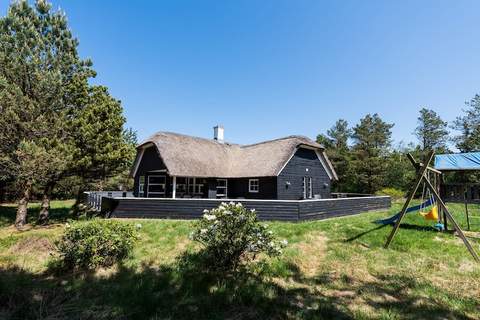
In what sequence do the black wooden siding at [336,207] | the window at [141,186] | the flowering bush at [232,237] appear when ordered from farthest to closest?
the window at [141,186] → the black wooden siding at [336,207] → the flowering bush at [232,237]

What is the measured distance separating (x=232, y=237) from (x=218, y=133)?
1891 cm

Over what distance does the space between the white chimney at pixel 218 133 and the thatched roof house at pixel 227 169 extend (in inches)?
117

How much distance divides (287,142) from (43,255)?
15.6 meters

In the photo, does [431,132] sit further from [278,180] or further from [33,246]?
[33,246]

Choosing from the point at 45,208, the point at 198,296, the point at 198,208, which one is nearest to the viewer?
the point at 198,296

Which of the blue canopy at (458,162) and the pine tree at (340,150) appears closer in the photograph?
the blue canopy at (458,162)

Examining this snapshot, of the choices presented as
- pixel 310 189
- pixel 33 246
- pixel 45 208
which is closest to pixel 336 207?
pixel 310 189

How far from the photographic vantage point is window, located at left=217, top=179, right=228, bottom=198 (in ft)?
65.6

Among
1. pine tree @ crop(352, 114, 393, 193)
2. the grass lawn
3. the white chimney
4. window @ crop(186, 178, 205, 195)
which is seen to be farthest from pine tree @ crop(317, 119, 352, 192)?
the grass lawn

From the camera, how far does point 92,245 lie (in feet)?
23.7

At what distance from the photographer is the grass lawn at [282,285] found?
15.5 feet

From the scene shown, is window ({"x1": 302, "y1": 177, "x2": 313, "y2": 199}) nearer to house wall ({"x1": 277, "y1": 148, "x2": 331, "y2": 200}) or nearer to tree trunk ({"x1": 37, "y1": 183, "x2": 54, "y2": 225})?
house wall ({"x1": 277, "y1": 148, "x2": 331, "y2": 200})

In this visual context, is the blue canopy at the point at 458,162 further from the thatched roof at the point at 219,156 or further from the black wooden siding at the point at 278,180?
the black wooden siding at the point at 278,180

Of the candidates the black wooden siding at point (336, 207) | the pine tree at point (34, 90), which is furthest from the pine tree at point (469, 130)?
the pine tree at point (34, 90)
